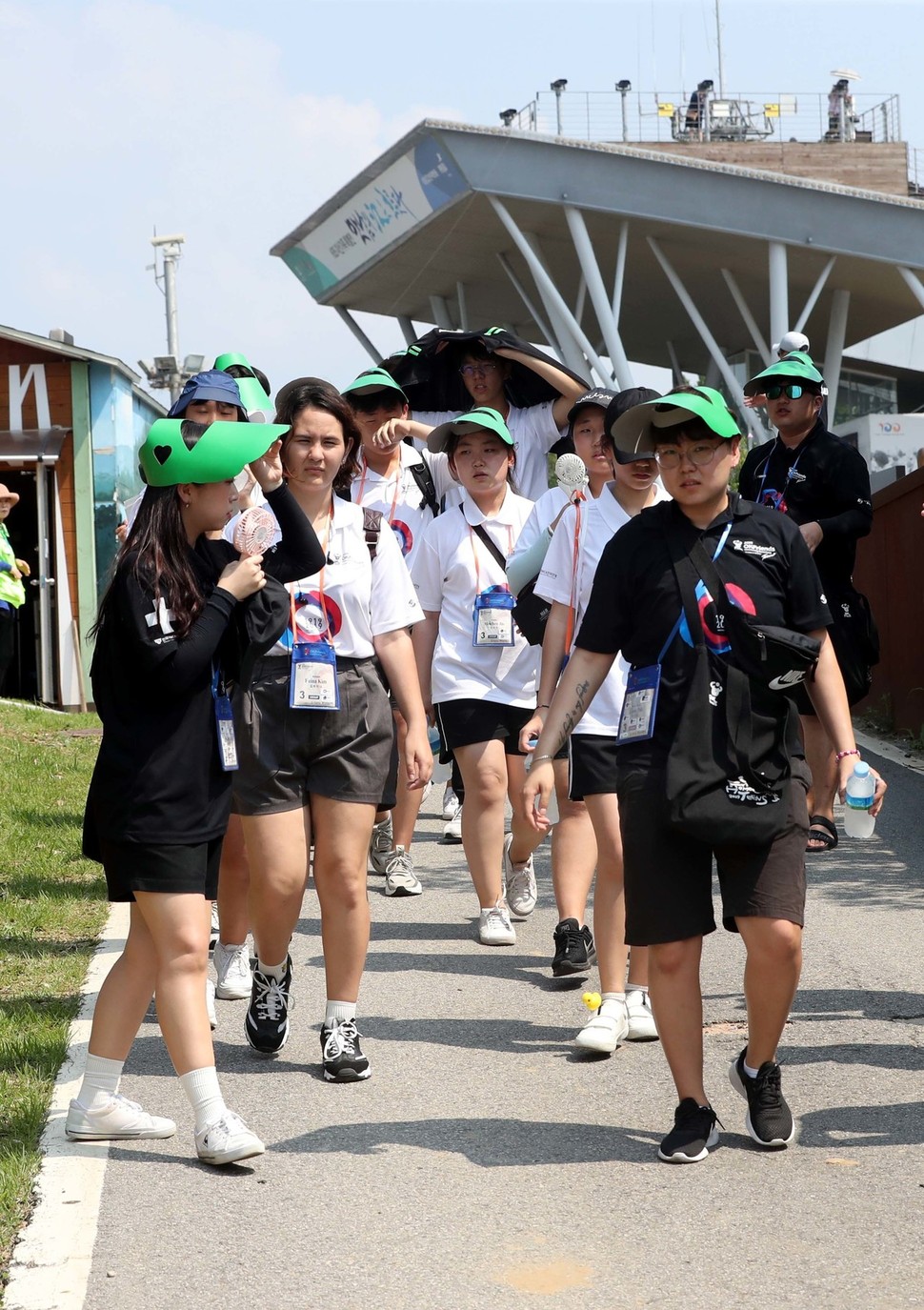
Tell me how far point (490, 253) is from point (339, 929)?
120ft

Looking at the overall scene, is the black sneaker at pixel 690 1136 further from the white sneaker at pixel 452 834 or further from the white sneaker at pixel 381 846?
the white sneaker at pixel 452 834

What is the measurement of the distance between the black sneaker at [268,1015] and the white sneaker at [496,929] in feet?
5.94

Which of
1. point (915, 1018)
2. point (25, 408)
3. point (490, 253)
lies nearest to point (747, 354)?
point (490, 253)

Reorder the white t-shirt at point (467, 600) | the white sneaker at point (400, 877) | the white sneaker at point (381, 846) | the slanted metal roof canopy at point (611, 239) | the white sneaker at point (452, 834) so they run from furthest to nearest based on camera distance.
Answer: the slanted metal roof canopy at point (611, 239)
the white sneaker at point (452, 834)
the white sneaker at point (381, 846)
the white sneaker at point (400, 877)
the white t-shirt at point (467, 600)

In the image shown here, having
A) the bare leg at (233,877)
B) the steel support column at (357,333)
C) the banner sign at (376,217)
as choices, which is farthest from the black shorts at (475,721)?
the steel support column at (357,333)

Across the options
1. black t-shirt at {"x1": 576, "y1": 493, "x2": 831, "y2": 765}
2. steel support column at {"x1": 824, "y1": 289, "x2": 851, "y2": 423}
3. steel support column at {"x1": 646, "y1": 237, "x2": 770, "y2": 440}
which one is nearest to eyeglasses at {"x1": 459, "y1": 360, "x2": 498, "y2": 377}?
black t-shirt at {"x1": 576, "y1": 493, "x2": 831, "y2": 765}

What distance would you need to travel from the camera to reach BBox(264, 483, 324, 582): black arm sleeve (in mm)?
4895

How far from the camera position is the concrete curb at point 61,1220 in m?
3.61

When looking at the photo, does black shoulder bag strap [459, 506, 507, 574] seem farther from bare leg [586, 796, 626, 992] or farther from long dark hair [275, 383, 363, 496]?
long dark hair [275, 383, 363, 496]

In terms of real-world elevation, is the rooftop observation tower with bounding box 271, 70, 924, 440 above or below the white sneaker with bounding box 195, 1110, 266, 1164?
above

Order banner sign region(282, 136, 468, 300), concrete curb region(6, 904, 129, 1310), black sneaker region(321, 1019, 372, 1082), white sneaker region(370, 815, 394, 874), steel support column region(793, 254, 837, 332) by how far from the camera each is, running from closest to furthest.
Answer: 1. concrete curb region(6, 904, 129, 1310)
2. black sneaker region(321, 1019, 372, 1082)
3. white sneaker region(370, 815, 394, 874)
4. steel support column region(793, 254, 837, 332)
5. banner sign region(282, 136, 468, 300)

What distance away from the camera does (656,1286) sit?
3.58m

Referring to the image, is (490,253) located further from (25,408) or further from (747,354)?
(25,408)

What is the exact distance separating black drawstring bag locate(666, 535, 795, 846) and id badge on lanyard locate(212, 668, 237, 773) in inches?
45.9
